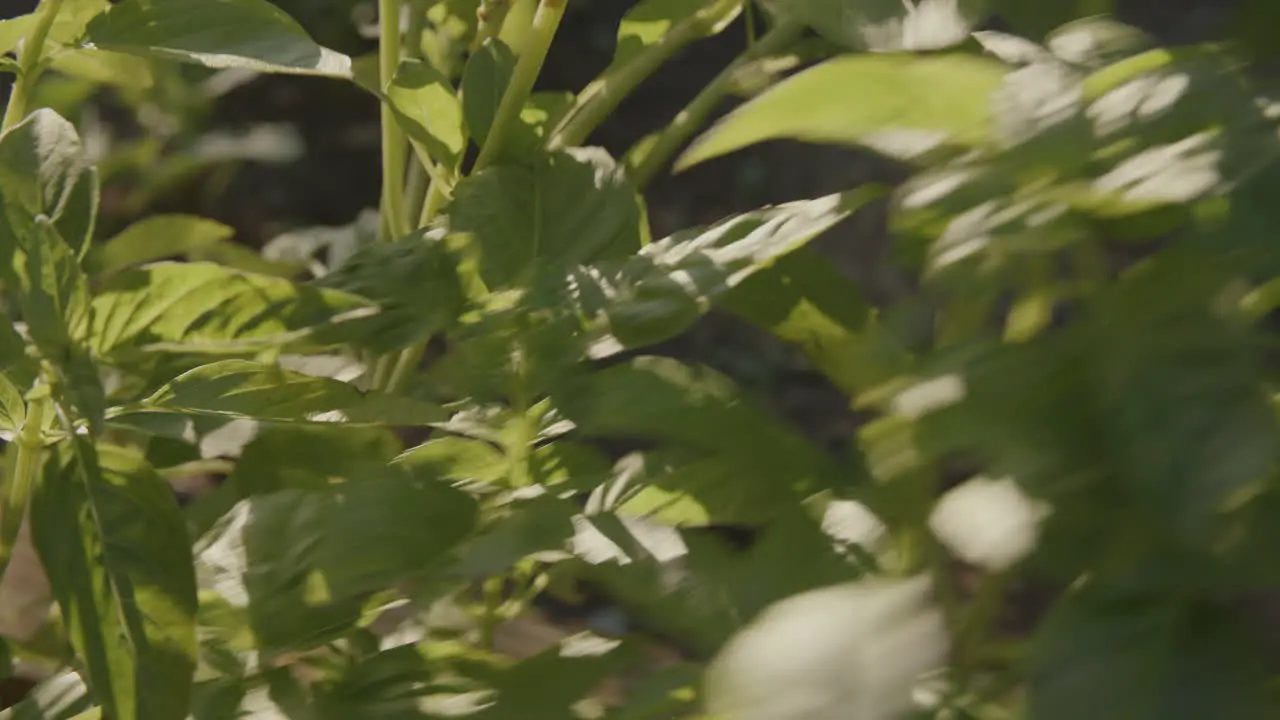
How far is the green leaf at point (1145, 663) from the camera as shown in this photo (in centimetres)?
22

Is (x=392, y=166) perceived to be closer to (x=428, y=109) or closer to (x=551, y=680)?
(x=428, y=109)

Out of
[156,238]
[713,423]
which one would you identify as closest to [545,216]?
[713,423]

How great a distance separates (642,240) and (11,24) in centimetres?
24

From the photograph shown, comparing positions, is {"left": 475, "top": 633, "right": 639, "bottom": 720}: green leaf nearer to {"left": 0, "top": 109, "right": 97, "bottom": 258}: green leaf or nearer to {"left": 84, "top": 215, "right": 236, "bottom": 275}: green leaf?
{"left": 0, "top": 109, "right": 97, "bottom": 258}: green leaf

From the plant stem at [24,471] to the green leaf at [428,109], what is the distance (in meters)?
0.16

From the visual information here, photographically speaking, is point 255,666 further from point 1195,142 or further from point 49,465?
point 1195,142

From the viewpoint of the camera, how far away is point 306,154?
177cm

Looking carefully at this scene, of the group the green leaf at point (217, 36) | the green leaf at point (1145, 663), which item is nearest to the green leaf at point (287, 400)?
the green leaf at point (217, 36)

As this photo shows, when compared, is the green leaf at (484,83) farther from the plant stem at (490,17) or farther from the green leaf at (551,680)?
the green leaf at (551,680)

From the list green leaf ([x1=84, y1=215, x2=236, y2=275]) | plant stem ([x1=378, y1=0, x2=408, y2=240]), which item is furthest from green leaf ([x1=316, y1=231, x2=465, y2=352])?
green leaf ([x1=84, y1=215, x2=236, y2=275])

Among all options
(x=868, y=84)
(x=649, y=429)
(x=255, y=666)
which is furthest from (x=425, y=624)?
(x=868, y=84)

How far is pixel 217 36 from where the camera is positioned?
455mm

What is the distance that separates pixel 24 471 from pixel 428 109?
0.65ft

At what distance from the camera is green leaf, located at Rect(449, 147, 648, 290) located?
1.48 feet
